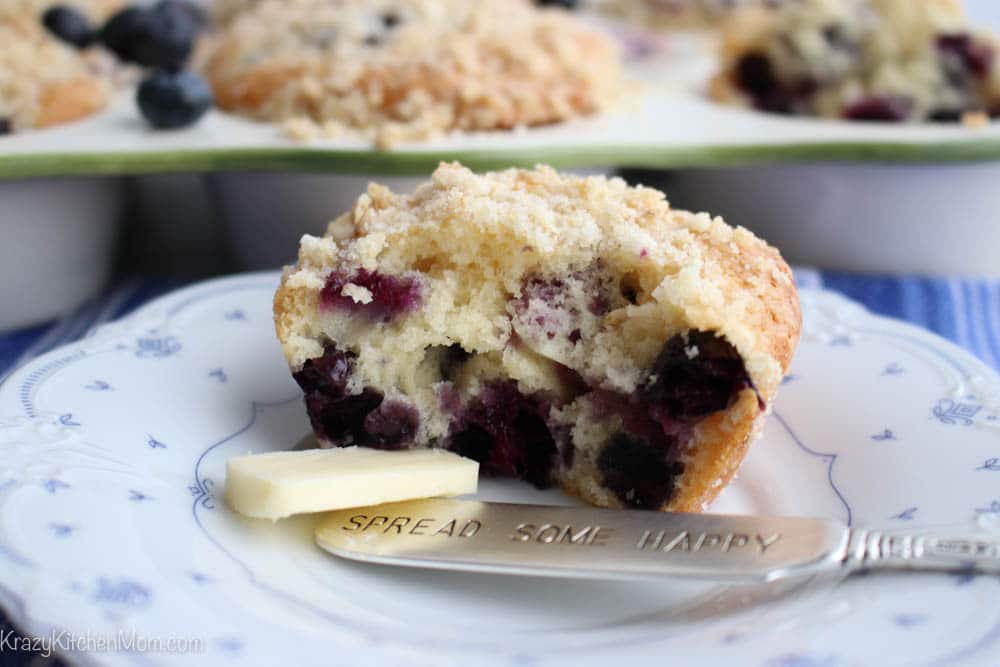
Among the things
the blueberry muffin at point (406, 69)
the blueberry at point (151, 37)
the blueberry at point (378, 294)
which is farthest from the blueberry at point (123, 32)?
the blueberry at point (378, 294)

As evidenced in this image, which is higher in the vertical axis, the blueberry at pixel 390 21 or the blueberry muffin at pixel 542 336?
the blueberry at pixel 390 21

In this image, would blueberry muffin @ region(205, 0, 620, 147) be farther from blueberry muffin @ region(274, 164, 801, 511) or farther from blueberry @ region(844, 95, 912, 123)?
blueberry muffin @ region(274, 164, 801, 511)

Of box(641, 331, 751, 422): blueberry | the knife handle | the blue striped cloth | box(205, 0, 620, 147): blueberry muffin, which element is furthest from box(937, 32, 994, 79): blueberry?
the knife handle

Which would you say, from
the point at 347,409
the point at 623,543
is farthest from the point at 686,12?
the point at 623,543

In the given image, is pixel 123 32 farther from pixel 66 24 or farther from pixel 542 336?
pixel 542 336

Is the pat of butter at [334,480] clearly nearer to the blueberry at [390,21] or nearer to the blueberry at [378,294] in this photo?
the blueberry at [378,294]

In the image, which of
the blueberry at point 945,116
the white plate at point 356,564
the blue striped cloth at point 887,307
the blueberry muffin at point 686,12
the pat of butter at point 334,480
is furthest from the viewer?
the blueberry muffin at point 686,12
